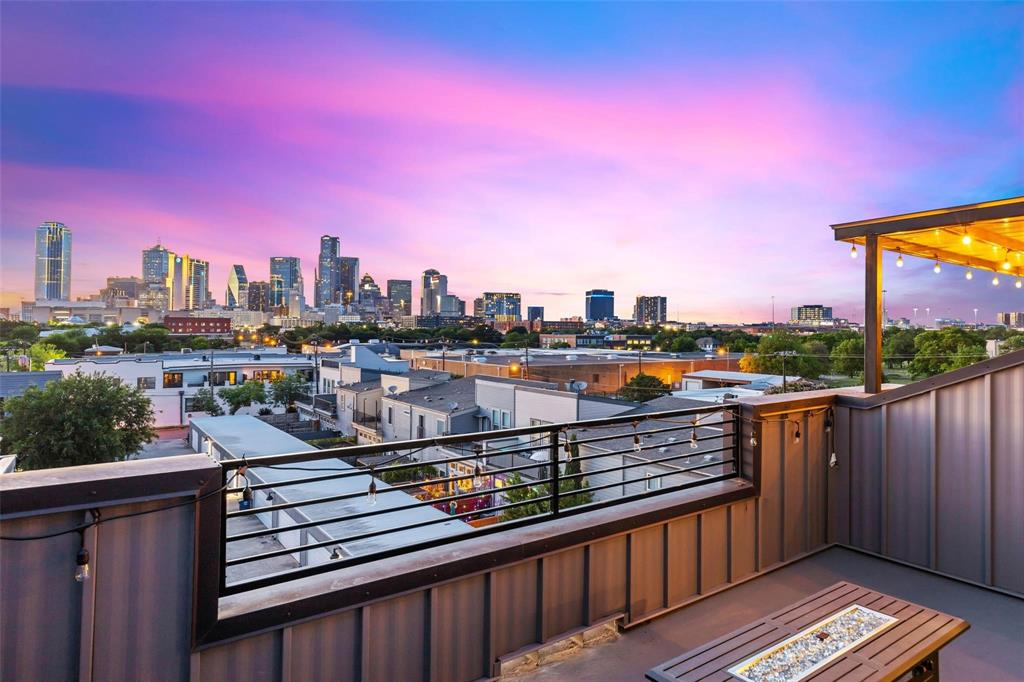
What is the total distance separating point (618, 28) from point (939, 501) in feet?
25.0

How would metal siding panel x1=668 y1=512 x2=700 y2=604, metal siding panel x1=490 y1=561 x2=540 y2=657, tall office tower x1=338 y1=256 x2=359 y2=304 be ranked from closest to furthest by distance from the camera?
metal siding panel x1=490 y1=561 x2=540 y2=657 < metal siding panel x1=668 y1=512 x2=700 y2=604 < tall office tower x1=338 y1=256 x2=359 y2=304

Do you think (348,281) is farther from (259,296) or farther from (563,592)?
(563,592)

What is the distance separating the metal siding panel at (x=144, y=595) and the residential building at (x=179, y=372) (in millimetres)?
26787

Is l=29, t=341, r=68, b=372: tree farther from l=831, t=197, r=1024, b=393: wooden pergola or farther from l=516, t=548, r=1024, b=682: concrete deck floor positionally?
l=831, t=197, r=1024, b=393: wooden pergola

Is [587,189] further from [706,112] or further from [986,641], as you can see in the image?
[986,641]

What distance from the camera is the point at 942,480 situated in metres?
3.47

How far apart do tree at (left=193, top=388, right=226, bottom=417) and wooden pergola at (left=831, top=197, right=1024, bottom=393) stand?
2961cm

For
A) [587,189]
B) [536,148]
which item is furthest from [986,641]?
[587,189]

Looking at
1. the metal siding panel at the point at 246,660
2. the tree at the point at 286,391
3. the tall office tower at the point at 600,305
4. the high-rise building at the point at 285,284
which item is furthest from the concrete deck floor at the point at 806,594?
the high-rise building at the point at 285,284

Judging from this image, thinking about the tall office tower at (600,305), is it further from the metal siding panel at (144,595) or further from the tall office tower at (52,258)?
the metal siding panel at (144,595)

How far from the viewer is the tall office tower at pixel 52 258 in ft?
66.3

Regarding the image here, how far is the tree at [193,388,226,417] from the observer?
27.1 m

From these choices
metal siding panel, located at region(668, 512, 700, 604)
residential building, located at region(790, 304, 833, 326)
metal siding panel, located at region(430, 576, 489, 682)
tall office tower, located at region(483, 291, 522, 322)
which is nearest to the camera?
metal siding panel, located at region(430, 576, 489, 682)

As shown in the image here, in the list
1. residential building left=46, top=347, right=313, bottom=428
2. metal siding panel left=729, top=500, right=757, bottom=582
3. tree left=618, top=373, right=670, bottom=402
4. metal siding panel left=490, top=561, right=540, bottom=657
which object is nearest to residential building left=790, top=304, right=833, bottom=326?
tree left=618, top=373, right=670, bottom=402
